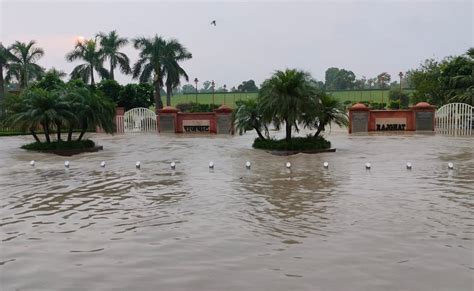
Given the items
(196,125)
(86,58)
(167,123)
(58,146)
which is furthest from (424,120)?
(86,58)

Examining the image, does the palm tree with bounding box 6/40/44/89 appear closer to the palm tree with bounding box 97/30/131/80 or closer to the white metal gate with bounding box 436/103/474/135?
the palm tree with bounding box 97/30/131/80

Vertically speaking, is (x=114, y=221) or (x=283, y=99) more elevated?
(x=283, y=99)

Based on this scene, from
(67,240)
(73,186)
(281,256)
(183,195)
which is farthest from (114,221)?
(73,186)

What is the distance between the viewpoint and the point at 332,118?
65.7 feet

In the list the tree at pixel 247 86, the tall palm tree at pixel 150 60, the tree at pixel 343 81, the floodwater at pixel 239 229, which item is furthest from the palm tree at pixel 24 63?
the tree at pixel 343 81

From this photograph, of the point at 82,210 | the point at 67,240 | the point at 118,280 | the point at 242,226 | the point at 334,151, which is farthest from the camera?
the point at 334,151

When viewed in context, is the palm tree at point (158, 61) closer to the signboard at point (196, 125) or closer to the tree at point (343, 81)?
the signboard at point (196, 125)

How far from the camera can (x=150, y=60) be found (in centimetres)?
4578

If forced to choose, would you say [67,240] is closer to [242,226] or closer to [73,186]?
[242,226]

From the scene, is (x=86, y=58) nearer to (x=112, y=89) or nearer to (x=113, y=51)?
(x=113, y=51)

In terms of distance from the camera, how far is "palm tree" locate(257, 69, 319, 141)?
60.6 ft

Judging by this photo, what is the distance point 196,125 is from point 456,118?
1735 cm

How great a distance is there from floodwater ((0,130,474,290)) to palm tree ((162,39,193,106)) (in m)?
33.2

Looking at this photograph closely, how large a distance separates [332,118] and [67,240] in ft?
48.7
